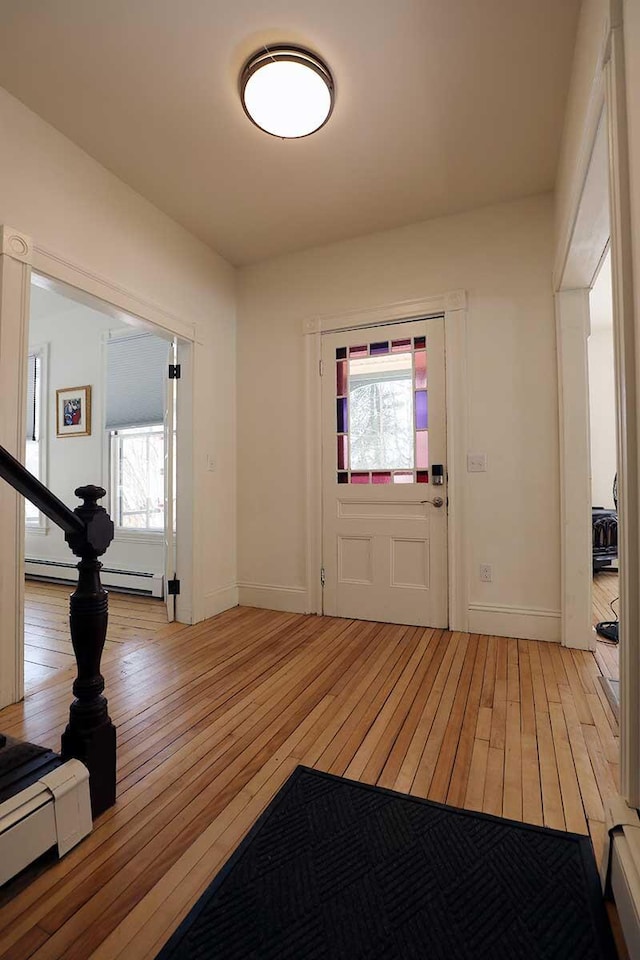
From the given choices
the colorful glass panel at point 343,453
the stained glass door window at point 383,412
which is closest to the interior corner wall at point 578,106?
the stained glass door window at point 383,412

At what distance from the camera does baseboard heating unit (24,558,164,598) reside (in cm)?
409

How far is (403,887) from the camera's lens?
1.11 m

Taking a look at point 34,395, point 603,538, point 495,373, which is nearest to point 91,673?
point 495,373

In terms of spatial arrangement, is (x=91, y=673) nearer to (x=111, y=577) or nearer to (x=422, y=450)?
(x=422, y=450)

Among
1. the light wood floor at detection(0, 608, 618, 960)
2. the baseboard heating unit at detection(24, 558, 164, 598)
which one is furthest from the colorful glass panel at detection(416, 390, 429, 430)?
the baseboard heating unit at detection(24, 558, 164, 598)

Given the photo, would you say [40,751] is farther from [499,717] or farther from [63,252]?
[63,252]

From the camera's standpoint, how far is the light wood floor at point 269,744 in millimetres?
1090

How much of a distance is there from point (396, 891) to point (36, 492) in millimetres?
1385

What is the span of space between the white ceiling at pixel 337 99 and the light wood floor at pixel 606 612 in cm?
238

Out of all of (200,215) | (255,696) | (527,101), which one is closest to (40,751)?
(255,696)

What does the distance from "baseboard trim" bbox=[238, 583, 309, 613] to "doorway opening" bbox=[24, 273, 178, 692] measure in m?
0.66

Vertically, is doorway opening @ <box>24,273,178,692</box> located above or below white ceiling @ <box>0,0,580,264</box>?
below

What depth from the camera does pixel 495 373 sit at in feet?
9.83

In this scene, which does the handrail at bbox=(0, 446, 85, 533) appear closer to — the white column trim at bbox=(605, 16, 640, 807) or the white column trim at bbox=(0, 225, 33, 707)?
the white column trim at bbox=(0, 225, 33, 707)
